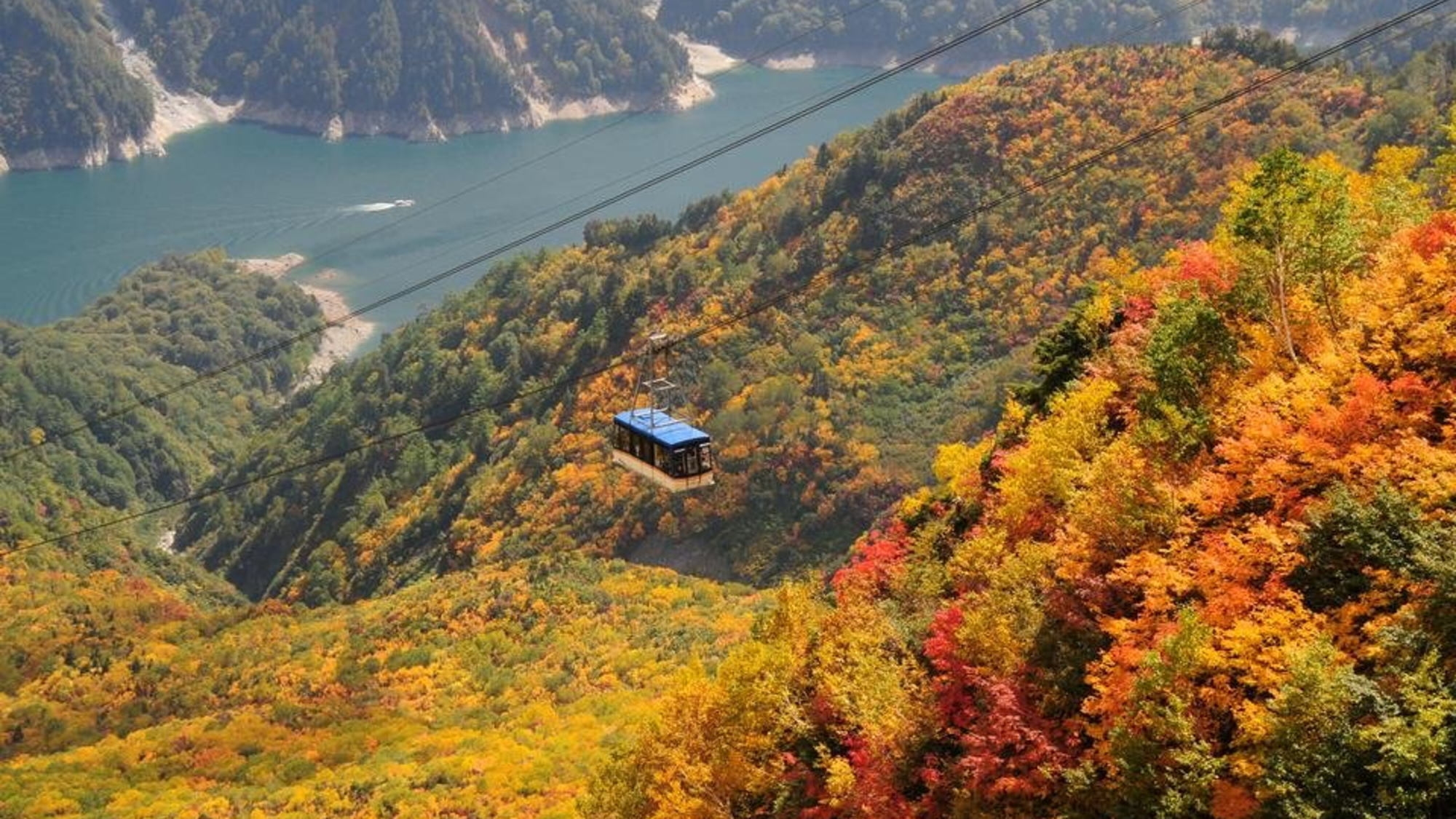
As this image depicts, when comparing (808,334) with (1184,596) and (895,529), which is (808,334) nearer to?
(895,529)

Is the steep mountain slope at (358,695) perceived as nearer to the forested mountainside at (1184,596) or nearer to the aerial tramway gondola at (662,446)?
the aerial tramway gondola at (662,446)

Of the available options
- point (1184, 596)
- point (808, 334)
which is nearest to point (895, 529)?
point (1184, 596)

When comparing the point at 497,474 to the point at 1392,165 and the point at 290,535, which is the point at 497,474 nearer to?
the point at 290,535

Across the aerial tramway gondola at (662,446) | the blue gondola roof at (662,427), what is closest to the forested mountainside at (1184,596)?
the aerial tramway gondola at (662,446)

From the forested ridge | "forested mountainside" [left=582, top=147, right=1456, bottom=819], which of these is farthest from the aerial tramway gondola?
the forested ridge

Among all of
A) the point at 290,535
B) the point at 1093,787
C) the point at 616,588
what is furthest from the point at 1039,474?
the point at 290,535

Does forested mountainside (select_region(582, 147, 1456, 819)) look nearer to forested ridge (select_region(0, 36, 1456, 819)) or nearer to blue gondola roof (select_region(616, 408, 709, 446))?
forested ridge (select_region(0, 36, 1456, 819))
